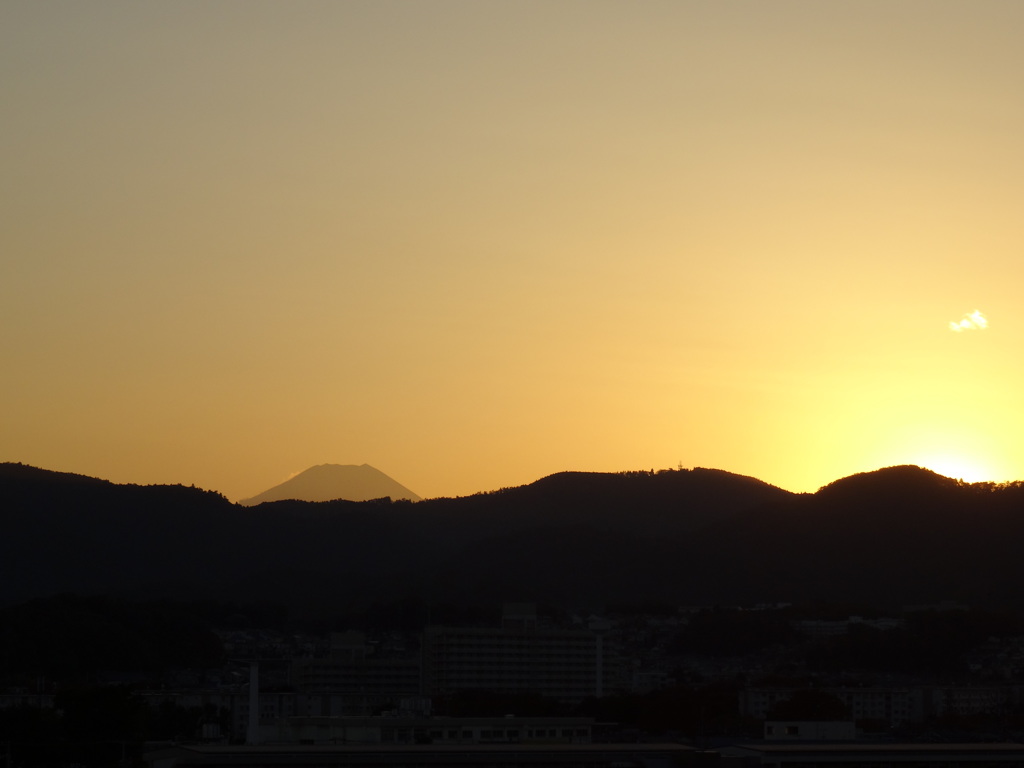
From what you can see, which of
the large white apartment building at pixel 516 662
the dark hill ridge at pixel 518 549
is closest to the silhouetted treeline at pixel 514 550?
the dark hill ridge at pixel 518 549

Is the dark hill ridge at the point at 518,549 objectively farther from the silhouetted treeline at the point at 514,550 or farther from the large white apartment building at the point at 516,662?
the large white apartment building at the point at 516,662

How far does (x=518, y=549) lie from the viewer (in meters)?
124

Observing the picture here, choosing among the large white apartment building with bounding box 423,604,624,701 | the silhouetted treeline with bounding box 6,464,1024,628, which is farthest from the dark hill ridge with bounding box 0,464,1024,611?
the large white apartment building with bounding box 423,604,624,701

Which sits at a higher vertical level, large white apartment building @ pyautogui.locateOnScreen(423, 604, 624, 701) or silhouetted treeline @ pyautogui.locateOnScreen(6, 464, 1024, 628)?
silhouetted treeline @ pyautogui.locateOnScreen(6, 464, 1024, 628)

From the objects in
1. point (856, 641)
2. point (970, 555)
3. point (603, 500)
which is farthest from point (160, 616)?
point (603, 500)

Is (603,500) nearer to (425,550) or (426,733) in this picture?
(425,550)

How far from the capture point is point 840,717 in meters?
49.5

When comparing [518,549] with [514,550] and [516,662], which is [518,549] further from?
[516,662]

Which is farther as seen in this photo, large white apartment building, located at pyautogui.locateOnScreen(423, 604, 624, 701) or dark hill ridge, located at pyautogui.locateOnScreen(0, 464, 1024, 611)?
dark hill ridge, located at pyautogui.locateOnScreen(0, 464, 1024, 611)

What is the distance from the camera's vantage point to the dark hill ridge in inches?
4449

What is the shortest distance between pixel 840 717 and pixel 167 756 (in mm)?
30470

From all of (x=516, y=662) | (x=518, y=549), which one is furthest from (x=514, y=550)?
(x=516, y=662)

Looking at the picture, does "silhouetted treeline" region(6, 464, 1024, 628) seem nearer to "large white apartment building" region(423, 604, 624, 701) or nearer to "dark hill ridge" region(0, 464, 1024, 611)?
"dark hill ridge" region(0, 464, 1024, 611)

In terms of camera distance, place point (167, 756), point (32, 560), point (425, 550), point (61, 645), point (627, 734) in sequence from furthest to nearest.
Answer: point (425, 550)
point (32, 560)
point (61, 645)
point (627, 734)
point (167, 756)
